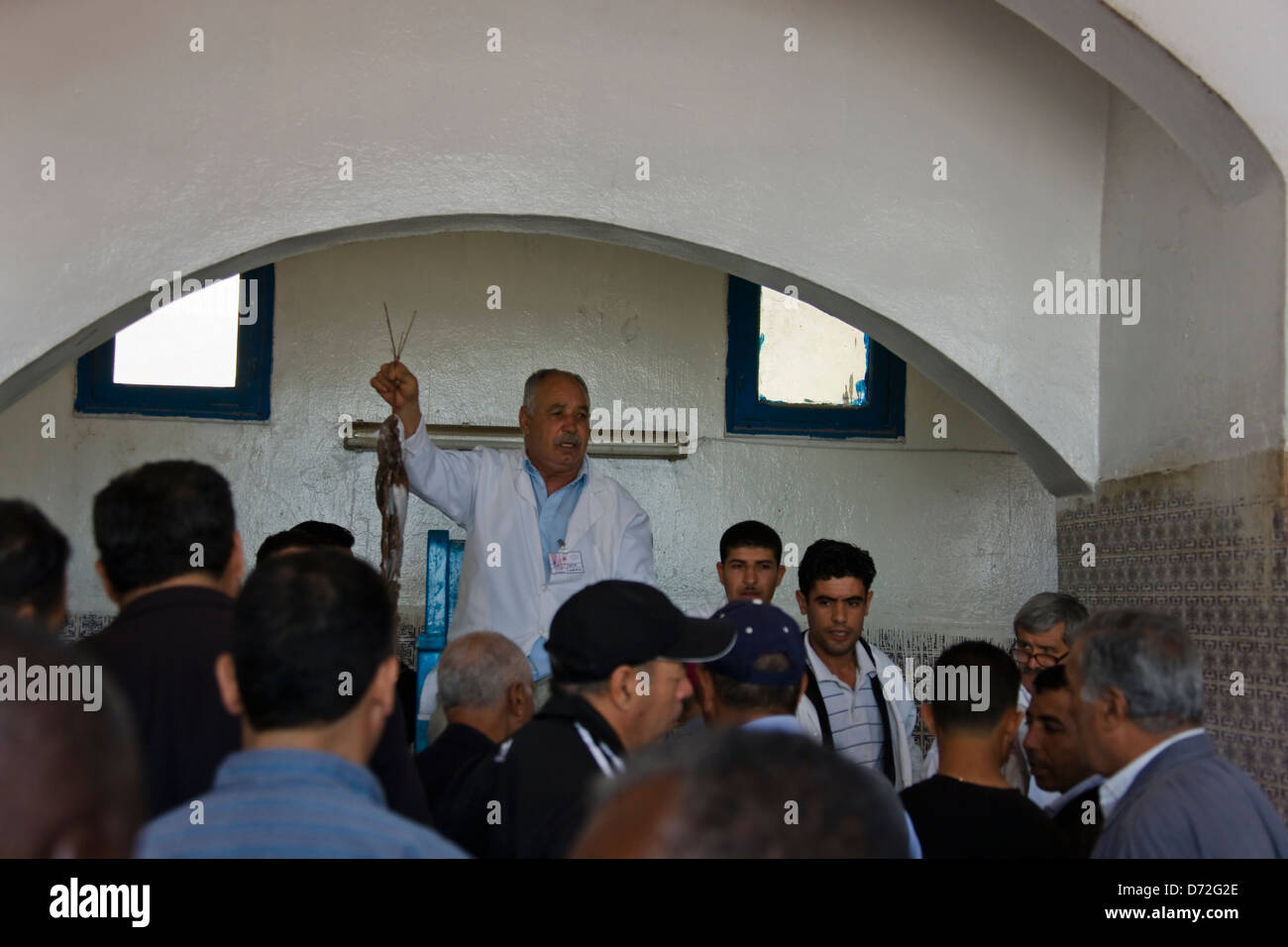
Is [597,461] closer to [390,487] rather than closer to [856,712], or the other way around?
[390,487]

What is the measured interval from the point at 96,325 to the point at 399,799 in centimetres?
222

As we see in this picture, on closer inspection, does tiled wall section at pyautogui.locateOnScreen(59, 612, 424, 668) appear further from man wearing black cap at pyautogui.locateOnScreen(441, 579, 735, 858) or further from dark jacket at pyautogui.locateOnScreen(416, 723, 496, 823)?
man wearing black cap at pyautogui.locateOnScreen(441, 579, 735, 858)

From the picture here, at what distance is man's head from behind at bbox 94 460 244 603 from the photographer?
82.8 inches

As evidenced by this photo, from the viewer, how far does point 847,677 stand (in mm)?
3957

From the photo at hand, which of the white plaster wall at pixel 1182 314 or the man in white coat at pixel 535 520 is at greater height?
the white plaster wall at pixel 1182 314

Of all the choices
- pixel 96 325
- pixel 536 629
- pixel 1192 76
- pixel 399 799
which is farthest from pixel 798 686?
pixel 96 325

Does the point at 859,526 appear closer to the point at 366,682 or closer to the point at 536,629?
the point at 536,629

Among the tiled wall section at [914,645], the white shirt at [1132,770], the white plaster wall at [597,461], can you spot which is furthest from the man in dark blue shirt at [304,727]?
the tiled wall section at [914,645]

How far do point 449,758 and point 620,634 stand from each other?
79 centimetres

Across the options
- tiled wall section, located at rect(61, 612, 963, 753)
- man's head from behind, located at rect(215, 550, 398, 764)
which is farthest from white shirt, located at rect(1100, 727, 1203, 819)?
tiled wall section, located at rect(61, 612, 963, 753)

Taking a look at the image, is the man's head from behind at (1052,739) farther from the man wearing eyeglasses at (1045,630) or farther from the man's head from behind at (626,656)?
the man's head from behind at (626,656)

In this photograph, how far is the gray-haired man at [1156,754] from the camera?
205 cm

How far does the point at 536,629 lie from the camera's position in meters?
4.01

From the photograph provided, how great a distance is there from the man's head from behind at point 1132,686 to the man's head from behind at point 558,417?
2.09 metres
